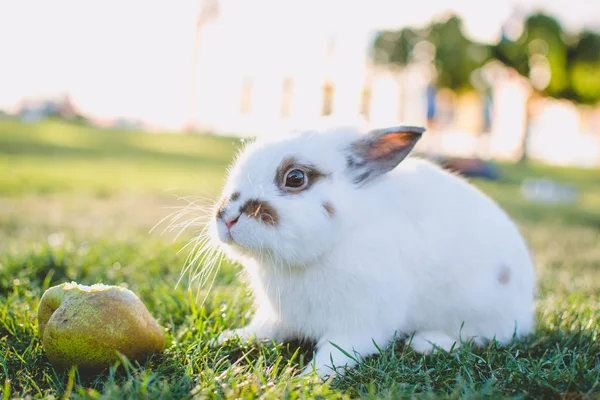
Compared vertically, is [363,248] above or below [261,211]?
below

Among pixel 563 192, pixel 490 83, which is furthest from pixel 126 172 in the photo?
pixel 490 83

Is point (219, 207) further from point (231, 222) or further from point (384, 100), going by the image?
point (384, 100)

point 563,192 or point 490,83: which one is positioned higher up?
point 490,83

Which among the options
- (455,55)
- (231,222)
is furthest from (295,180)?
(455,55)

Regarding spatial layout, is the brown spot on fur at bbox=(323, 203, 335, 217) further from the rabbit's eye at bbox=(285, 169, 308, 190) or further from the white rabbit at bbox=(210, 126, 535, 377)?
the rabbit's eye at bbox=(285, 169, 308, 190)

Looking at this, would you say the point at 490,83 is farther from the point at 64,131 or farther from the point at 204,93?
the point at 64,131

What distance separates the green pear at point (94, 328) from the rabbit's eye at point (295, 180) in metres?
0.66

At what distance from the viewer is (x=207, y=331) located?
234cm

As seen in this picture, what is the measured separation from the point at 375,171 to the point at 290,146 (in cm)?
33

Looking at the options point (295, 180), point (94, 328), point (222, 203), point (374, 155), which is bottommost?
point (94, 328)

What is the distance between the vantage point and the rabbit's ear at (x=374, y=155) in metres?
2.18

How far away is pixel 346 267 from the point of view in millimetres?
2115

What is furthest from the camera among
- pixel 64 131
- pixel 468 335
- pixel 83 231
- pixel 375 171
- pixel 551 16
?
pixel 551 16

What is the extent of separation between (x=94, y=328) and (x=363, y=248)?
0.94 meters
